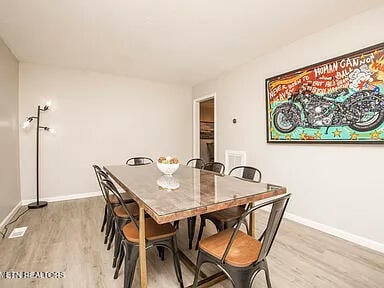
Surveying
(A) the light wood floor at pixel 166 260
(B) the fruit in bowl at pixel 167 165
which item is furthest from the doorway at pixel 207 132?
(A) the light wood floor at pixel 166 260

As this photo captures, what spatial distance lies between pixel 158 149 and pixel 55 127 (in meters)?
2.07

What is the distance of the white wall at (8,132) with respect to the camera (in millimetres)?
2877

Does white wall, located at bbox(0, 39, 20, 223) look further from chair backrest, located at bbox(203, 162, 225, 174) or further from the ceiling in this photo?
chair backrest, located at bbox(203, 162, 225, 174)

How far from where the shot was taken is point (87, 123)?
13.9 feet

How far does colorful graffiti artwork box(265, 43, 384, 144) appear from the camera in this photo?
222cm

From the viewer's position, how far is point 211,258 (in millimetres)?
1397

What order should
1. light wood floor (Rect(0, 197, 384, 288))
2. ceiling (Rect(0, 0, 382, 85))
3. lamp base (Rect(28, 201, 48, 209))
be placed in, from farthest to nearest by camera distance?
lamp base (Rect(28, 201, 48, 209))
ceiling (Rect(0, 0, 382, 85))
light wood floor (Rect(0, 197, 384, 288))

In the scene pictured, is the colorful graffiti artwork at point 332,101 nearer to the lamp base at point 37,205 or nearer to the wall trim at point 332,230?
the wall trim at point 332,230

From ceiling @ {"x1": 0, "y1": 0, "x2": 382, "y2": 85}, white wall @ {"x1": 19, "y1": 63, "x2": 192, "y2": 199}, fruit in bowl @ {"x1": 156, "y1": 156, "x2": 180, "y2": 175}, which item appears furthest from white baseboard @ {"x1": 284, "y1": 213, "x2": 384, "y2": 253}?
white wall @ {"x1": 19, "y1": 63, "x2": 192, "y2": 199}

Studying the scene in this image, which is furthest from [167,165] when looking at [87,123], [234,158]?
[87,123]

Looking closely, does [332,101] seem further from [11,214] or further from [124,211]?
[11,214]

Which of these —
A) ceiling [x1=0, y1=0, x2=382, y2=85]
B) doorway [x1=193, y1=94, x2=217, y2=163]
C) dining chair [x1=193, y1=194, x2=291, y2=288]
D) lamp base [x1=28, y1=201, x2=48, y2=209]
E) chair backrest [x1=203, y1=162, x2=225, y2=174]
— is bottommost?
lamp base [x1=28, y1=201, x2=48, y2=209]

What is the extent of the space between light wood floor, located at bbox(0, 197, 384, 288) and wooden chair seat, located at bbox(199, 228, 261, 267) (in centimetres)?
44

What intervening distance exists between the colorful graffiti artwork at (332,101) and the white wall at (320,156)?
4.8 inches
